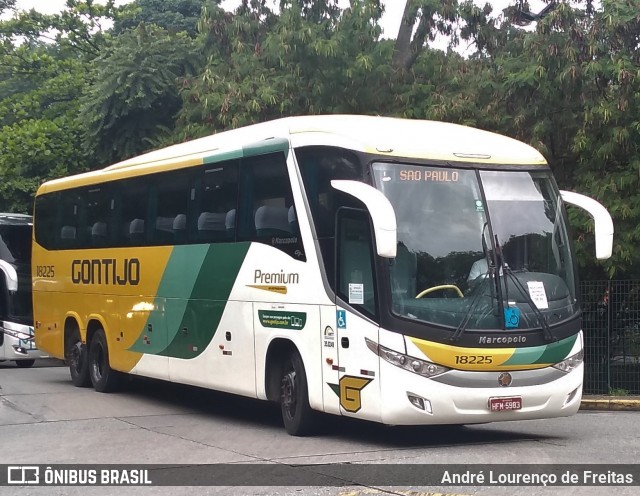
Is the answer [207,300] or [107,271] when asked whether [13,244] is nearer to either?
[107,271]

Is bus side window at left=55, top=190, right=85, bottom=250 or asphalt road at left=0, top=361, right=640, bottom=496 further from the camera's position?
bus side window at left=55, top=190, right=85, bottom=250

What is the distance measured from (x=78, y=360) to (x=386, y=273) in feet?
30.9

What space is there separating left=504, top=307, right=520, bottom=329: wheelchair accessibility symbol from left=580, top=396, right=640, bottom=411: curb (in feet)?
20.4

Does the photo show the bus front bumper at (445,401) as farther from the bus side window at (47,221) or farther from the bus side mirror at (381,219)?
the bus side window at (47,221)

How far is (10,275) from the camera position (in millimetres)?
24578

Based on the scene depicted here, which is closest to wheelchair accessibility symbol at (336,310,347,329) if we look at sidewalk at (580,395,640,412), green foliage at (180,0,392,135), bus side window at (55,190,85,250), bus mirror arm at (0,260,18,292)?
sidewalk at (580,395,640,412)

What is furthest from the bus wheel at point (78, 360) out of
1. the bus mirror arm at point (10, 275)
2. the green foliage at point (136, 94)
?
the green foliage at point (136, 94)

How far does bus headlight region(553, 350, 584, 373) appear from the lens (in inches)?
436

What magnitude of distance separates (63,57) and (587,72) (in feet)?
78.9

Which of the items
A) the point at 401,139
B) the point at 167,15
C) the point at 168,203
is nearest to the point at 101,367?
the point at 168,203

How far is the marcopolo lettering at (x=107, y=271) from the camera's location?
15938 millimetres

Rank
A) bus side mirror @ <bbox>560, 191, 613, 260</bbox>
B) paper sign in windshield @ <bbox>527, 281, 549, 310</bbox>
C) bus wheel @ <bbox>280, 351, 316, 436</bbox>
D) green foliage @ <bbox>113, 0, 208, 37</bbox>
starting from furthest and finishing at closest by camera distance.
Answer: green foliage @ <bbox>113, 0, 208, 37</bbox> < bus wheel @ <bbox>280, 351, 316, 436</bbox> < bus side mirror @ <bbox>560, 191, 613, 260</bbox> < paper sign in windshield @ <bbox>527, 281, 549, 310</bbox>

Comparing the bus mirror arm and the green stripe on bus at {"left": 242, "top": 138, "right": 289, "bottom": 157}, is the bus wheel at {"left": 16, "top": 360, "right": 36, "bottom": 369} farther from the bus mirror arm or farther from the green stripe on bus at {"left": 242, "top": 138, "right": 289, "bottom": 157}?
the green stripe on bus at {"left": 242, "top": 138, "right": 289, "bottom": 157}

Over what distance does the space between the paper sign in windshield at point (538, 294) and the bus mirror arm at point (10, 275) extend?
16450 millimetres
